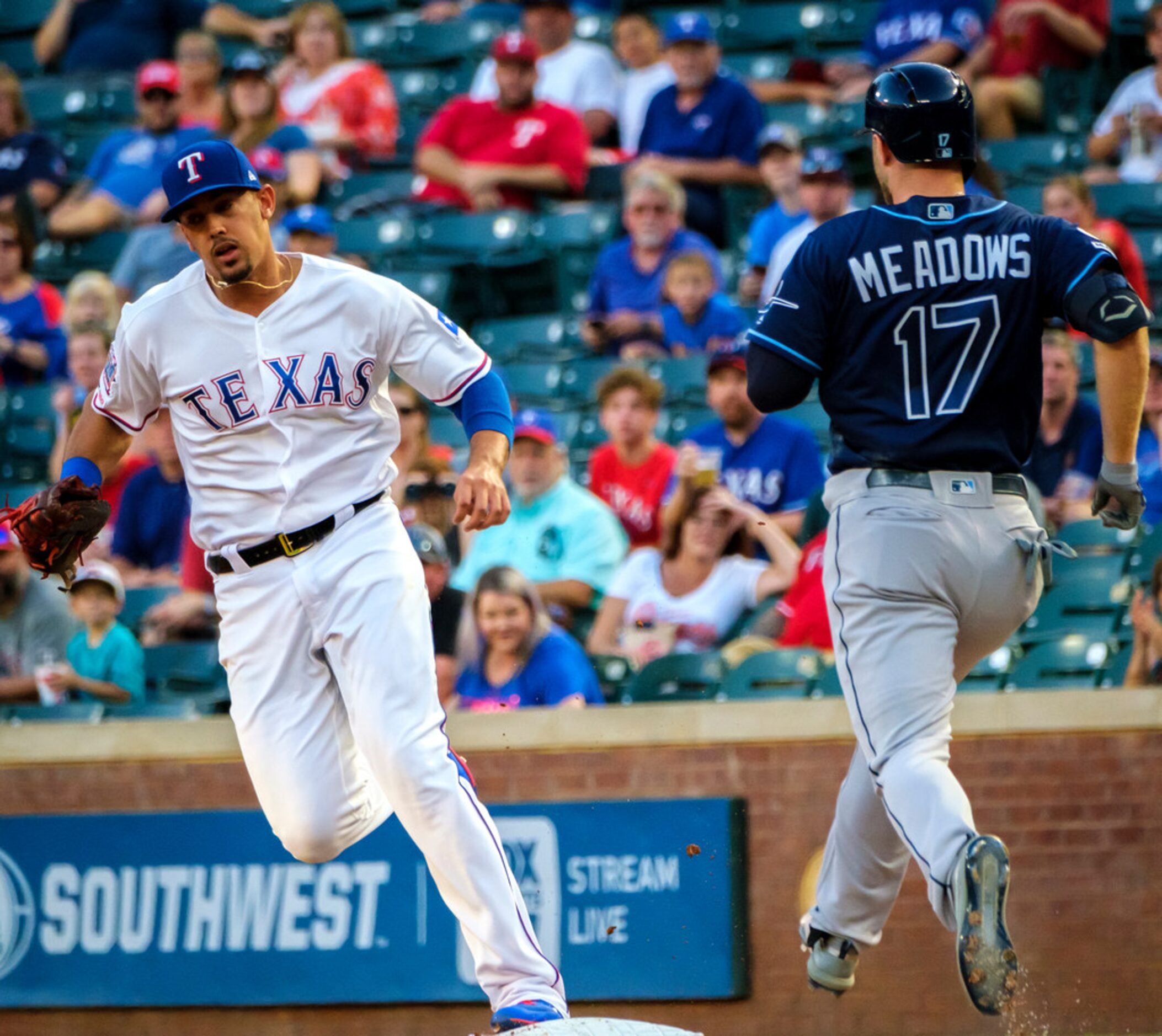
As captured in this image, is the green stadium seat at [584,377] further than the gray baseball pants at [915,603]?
Yes

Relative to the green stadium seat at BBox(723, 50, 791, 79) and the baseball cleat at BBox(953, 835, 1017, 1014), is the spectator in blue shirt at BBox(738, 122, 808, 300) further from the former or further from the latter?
the baseball cleat at BBox(953, 835, 1017, 1014)

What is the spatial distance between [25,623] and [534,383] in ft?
8.67

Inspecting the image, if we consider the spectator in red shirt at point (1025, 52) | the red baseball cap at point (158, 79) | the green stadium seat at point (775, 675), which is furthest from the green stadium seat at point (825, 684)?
the red baseball cap at point (158, 79)

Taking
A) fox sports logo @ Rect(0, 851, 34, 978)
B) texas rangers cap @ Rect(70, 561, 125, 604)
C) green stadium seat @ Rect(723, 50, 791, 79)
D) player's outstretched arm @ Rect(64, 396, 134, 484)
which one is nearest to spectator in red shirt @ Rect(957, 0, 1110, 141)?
green stadium seat @ Rect(723, 50, 791, 79)

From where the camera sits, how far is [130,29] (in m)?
11.9

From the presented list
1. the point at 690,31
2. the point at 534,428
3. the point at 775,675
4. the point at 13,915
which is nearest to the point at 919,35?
the point at 690,31

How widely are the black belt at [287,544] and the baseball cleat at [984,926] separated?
60.8 inches

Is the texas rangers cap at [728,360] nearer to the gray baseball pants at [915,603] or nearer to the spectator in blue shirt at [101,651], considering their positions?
the spectator in blue shirt at [101,651]

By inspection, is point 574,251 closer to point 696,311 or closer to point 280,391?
point 696,311

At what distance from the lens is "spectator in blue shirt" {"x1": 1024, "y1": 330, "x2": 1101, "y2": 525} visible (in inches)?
261

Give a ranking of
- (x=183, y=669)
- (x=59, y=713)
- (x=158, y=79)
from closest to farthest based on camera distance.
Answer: (x=59, y=713)
(x=183, y=669)
(x=158, y=79)

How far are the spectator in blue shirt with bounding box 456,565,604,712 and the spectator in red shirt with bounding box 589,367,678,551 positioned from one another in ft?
4.43

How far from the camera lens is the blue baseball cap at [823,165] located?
8016 mm

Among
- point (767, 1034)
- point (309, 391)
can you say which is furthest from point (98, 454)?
point (767, 1034)
